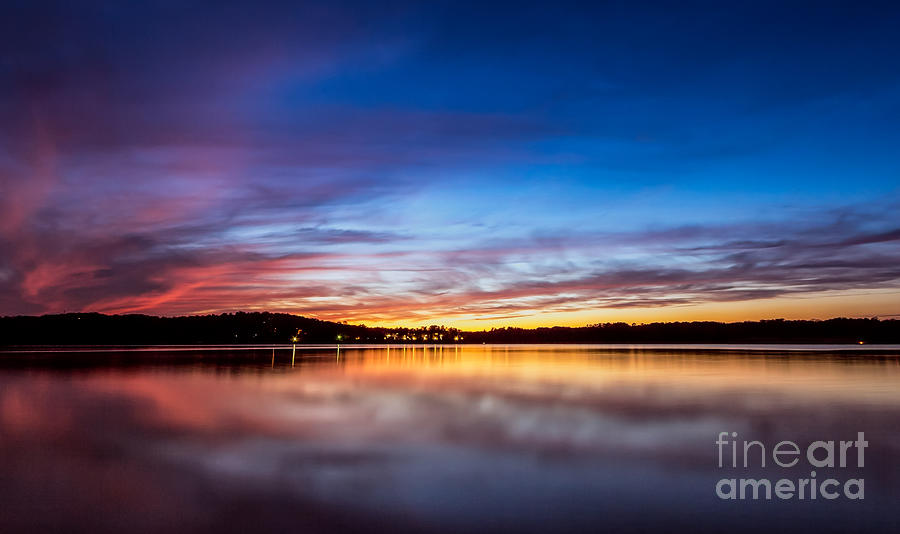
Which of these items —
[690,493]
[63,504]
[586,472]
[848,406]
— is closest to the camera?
[63,504]

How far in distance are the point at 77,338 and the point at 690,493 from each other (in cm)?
21667

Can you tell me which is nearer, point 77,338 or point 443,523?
point 443,523

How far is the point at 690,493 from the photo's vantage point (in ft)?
37.4

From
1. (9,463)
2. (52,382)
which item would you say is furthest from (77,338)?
(9,463)

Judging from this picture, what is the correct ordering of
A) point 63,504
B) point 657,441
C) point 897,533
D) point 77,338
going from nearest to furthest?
point 897,533, point 63,504, point 657,441, point 77,338

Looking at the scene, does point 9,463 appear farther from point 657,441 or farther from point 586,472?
point 657,441

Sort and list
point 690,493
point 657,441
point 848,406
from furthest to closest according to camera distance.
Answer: point 848,406
point 657,441
point 690,493

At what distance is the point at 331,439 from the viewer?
17.4 metres

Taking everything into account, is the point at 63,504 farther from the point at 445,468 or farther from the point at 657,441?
the point at 657,441

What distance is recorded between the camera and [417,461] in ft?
47.5

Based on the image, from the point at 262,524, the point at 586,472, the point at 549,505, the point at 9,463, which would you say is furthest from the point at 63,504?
the point at 586,472

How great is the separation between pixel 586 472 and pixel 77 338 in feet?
703

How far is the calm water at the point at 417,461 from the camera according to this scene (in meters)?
9.82

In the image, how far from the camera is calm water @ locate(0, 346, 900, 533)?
9.82 meters
